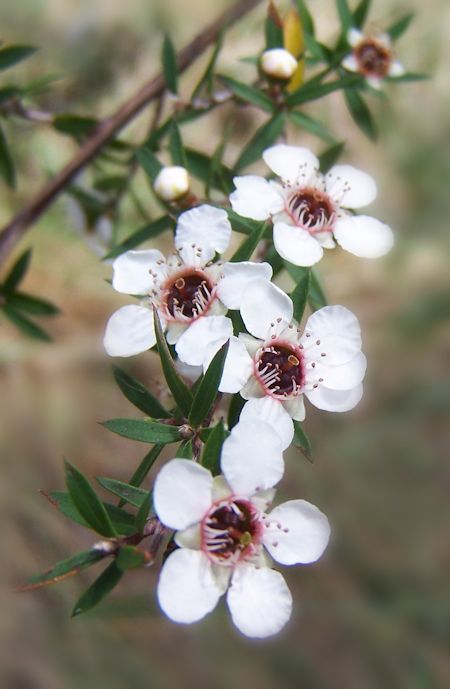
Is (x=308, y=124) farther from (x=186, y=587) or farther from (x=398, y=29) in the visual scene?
(x=186, y=587)

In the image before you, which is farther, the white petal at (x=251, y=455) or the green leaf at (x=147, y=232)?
the green leaf at (x=147, y=232)

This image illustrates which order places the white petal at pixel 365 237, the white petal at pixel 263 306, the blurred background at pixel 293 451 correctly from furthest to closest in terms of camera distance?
the blurred background at pixel 293 451 → the white petal at pixel 365 237 → the white petal at pixel 263 306

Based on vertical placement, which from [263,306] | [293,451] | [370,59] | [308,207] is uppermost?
[370,59]

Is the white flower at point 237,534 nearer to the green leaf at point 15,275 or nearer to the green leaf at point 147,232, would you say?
the green leaf at point 147,232

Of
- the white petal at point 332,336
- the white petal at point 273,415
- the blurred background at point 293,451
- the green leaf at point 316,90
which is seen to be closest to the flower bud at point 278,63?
the green leaf at point 316,90

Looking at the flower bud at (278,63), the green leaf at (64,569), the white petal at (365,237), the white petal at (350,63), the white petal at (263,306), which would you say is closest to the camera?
the green leaf at (64,569)

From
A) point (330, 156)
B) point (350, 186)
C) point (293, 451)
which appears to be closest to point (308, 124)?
point (330, 156)

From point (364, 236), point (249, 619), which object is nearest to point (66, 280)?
point (364, 236)
